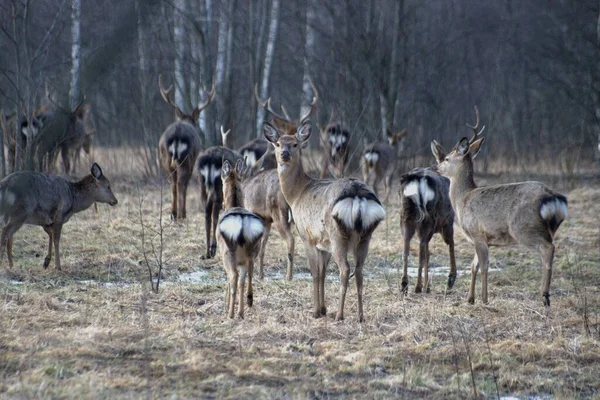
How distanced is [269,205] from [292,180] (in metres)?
1.73

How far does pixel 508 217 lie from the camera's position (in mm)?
8922

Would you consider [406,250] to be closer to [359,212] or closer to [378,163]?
[359,212]

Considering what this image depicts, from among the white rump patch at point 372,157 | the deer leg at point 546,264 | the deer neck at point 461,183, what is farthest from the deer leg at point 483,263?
the white rump patch at point 372,157

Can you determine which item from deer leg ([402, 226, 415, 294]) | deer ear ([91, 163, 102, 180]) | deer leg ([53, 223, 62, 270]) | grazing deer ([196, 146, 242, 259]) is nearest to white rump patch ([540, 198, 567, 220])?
deer leg ([402, 226, 415, 294])

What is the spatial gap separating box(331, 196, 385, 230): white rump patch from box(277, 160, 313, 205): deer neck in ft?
4.34

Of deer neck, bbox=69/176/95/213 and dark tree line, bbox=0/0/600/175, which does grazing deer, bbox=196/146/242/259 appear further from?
dark tree line, bbox=0/0/600/175

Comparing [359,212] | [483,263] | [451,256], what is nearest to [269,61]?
[451,256]

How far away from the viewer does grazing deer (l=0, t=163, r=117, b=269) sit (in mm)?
9711

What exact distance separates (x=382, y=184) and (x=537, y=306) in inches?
454

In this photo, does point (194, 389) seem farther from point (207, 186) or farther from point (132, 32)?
point (207, 186)

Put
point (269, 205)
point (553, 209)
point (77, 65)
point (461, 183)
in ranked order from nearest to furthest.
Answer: point (553, 209) → point (461, 183) → point (269, 205) → point (77, 65)

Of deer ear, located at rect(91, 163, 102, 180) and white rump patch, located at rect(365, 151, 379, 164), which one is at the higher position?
white rump patch, located at rect(365, 151, 379, 164)

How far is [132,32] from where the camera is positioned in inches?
168

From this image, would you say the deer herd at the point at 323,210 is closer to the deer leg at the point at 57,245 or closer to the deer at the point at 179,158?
the deer leg at the point at 57,245
